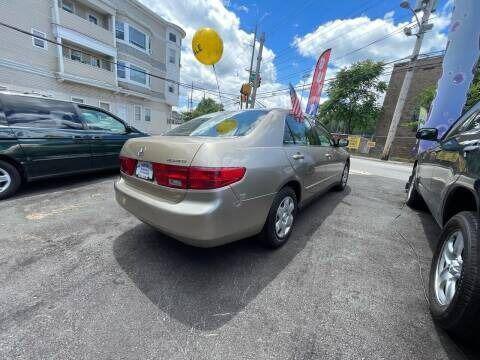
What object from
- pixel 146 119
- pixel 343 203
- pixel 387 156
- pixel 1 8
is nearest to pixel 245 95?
pixel 146 119

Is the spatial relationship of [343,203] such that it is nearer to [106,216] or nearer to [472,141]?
[472,141]

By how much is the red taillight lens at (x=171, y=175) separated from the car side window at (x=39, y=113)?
3280 mm

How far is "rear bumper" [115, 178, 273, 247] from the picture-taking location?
182 centimetres

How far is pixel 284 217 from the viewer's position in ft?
8.68

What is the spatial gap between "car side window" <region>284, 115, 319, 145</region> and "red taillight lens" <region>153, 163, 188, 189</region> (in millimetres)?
1296

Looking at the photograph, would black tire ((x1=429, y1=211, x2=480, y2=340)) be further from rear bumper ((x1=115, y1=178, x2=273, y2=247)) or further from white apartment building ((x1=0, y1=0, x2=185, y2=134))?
white apartment building ((x1=0, y1=0, x2=185, y2=134))

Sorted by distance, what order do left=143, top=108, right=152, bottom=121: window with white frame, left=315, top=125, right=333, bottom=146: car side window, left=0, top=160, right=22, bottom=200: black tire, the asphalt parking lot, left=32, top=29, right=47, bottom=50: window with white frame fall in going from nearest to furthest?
1. the asphalt parking lot
2. left=0, top=160, right=22, bottom=200: black tire
3. left=315, top=125, right=333, bottom=146: car side window
4. left=32, top=29, right=47, bottom=50: window with white frame
5. left=143, top=108, right=152, bottom=121: window with white frame

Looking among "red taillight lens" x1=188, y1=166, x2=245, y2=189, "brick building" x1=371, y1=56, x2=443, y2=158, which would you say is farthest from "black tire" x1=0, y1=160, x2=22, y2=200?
"brick building" x1=371, y1=56, x2=443, y2=158

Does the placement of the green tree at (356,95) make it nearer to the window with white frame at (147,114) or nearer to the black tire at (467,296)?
the window with white frame at (147,114)

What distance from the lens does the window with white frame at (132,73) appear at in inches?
722

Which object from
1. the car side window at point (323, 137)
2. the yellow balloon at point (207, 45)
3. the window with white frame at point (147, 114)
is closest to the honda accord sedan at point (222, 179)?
the car side window at point (323, 137)

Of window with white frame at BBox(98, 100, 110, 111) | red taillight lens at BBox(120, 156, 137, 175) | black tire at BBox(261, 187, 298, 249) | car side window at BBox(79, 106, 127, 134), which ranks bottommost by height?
black tire at BBox(261, 187, 298, 249)

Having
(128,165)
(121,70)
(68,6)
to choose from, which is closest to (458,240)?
(128,165)

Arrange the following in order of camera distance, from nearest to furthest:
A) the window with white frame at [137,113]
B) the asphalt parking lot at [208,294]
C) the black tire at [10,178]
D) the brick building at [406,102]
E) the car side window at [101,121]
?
1. the asphalt parking lot at [208,294]
2. the black tire at [10,178]
3. the car side window at [101,121]
4. the window with white frame at [137,113]
5. the brick building at [406,102]
